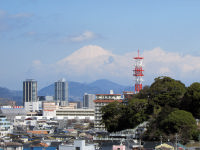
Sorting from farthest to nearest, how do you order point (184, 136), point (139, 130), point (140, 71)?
1. point (140, 71)
2. point (139, 130)
3. point (184, 136)

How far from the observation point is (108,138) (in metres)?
47.6

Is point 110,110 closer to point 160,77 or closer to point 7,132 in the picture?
point 160,77

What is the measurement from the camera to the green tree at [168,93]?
147 feet

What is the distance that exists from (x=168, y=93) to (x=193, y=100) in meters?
3.85

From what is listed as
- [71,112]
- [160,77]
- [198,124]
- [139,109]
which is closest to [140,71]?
[160,77]

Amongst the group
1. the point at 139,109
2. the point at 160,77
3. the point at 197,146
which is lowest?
the point at 197,146

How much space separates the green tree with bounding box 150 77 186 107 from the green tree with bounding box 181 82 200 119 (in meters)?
1.88

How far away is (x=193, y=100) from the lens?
41781 mm

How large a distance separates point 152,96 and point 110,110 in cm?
506

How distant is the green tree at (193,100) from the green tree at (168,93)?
1876 mm

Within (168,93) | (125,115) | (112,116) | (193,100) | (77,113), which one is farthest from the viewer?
(77,113)

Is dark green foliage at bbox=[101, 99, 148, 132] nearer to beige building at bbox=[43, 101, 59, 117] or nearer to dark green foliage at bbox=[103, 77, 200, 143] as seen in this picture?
dark green foliage at bbox=[103, 77, 200, 143]

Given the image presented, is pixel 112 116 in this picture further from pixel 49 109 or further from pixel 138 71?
pixel 49 109

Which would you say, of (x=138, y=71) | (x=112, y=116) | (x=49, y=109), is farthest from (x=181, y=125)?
(x=49, y=109)
